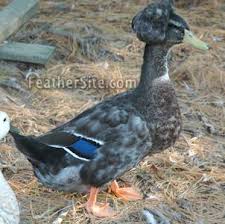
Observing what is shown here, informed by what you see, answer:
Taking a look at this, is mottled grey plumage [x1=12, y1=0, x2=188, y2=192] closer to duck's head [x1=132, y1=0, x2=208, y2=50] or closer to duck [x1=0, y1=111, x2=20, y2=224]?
duck's head [x1=132, y1=0, x2=208, y2=50]

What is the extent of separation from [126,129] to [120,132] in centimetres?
4

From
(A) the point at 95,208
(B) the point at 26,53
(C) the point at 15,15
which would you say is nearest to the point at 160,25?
(A) the point at 95,208

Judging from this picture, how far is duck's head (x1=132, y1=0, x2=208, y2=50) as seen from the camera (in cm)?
355

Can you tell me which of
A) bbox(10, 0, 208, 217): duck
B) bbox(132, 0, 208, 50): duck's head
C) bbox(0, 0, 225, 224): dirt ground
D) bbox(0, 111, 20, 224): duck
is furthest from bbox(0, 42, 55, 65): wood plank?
bbox(0, 111, 20, 224): duck

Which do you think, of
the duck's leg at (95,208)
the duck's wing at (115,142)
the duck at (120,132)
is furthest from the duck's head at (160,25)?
the duck's leg at (95,208)

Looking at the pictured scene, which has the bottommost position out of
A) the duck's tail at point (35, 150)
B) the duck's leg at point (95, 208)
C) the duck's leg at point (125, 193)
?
the duck's leg at point (125, 193)

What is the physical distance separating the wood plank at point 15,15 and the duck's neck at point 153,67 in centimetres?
206

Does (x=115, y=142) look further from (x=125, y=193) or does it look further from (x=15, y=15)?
(x=15, y=15)

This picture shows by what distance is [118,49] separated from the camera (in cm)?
603

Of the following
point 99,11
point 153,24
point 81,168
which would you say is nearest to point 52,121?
point 81,168

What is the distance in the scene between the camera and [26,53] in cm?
563

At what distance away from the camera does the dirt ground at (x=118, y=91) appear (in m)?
3.87

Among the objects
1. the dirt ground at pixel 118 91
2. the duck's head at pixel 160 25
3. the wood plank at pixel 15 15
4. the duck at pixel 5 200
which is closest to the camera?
the duck at pixel 5 200

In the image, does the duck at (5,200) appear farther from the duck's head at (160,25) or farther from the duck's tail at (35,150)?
the duck's head at (160,25)
